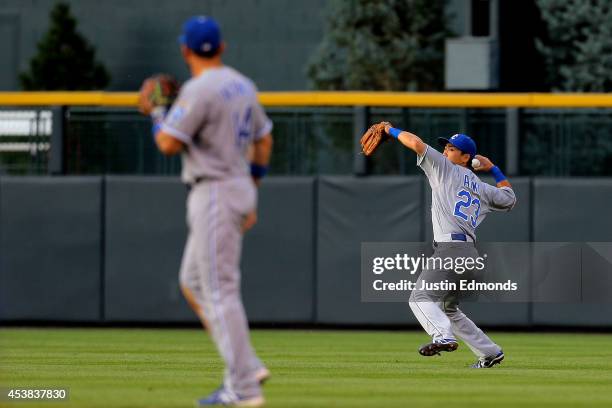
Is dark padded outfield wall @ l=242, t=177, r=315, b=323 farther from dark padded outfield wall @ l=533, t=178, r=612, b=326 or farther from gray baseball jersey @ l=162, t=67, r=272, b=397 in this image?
gray baseball jersey @ l=162, t=67, r=272, b=397

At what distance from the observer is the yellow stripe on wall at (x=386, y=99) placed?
54.3ft

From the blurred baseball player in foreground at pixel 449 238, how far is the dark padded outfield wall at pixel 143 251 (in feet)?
22.0

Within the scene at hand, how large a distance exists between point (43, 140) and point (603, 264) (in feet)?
22.4

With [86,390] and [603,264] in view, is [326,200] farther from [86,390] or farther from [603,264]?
[86,390]

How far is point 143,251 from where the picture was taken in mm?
17109

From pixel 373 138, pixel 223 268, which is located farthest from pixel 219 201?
pixel 373 138

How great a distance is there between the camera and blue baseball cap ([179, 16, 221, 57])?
714 cm

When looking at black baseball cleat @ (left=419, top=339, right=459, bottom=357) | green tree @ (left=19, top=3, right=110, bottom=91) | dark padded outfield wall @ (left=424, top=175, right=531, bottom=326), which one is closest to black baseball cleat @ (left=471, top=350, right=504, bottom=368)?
black baseball cleat @ (left=419, top=339, right=459, bottom=357)

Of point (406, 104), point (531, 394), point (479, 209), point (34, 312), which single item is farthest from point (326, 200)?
point (531, 394)

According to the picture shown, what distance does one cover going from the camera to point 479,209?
35.7 feet

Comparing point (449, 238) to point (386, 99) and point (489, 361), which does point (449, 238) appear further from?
point (386, 99)

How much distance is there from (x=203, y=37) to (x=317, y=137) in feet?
34.2

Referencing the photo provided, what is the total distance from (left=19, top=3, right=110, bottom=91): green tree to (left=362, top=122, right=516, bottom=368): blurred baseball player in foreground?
41.7ft

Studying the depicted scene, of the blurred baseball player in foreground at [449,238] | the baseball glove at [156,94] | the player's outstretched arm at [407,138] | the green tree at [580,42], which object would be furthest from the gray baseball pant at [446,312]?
the green tree at [580,42]
